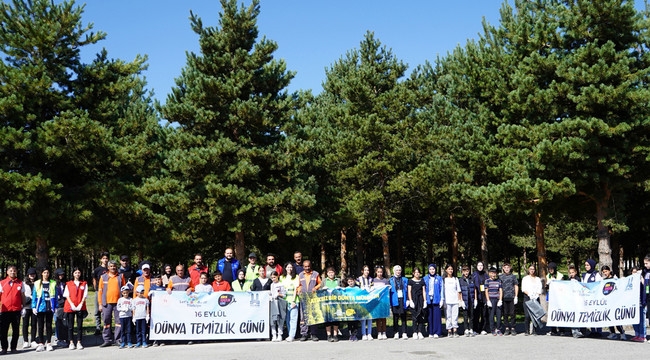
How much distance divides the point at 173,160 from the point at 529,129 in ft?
45.8

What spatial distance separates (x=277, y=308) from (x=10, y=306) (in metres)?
5.74

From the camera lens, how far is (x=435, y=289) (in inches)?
576

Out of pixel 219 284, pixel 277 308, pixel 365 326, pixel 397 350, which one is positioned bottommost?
pixel 397 350

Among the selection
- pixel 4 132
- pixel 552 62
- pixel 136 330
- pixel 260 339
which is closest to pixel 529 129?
pixel 552 62

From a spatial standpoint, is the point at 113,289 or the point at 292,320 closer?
the point at 113,289

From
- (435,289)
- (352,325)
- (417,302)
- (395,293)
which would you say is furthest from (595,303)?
(352,325)

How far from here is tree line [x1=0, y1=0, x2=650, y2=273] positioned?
19.5 m

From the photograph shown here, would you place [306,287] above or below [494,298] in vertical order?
above

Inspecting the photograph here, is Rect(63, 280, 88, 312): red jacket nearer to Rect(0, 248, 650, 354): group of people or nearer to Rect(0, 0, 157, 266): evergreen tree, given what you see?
Rect(0, 248, 650, 354): group of people

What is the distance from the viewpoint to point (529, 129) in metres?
21.7

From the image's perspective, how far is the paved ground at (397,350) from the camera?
37.3 ft

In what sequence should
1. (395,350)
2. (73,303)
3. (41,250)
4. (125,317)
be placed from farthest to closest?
(41,250) → (73,303) → (125,317) → (395,350)

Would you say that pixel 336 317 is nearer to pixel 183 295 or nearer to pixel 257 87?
pixel 183 295

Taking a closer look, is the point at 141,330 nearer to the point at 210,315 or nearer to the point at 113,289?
the point at 113,289
